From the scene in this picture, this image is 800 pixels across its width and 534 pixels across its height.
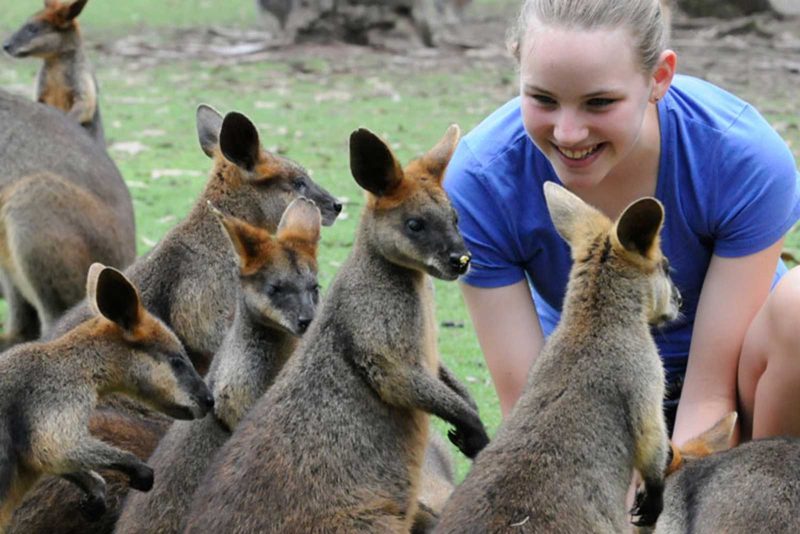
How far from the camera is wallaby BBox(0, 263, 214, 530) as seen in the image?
2799mm

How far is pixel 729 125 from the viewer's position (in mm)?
3312

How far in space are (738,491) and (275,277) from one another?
100 centimetres

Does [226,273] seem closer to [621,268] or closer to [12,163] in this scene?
[621,268]

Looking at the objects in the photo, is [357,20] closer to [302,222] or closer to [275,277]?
[302,222]

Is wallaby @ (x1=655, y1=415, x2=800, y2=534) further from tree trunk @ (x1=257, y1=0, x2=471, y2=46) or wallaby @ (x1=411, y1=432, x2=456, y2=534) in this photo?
tree trunk @ (x1=257, y1=0, x2=471, y2=46)

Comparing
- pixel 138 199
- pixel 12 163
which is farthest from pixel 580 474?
pixel 138 199

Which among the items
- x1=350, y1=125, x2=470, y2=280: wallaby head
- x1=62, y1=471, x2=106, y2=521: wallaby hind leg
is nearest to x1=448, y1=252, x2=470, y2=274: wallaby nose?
x1=350, y1=125, x2=470, y2=280: wallaby head

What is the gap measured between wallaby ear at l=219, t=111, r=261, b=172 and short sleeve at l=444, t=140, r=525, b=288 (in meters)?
0.49

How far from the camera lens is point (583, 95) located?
9.77 ft

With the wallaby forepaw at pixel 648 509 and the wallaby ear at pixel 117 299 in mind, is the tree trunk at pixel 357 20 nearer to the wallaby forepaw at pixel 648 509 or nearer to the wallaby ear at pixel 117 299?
the wallaby ear at pixel 117 299

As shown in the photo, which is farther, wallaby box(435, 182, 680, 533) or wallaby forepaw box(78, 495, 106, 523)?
wallaby forepaw box(78, 495, 106, 523)

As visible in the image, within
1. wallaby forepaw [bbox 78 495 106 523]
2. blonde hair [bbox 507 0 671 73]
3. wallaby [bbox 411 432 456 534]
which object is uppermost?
blonde hair [bbox 507 0 671 73]

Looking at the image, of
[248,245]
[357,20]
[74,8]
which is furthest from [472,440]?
[357,20]

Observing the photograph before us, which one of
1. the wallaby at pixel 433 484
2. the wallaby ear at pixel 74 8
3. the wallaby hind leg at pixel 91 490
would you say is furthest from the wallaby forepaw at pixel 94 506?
the wallaby ear at pixel 74 8
